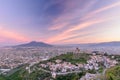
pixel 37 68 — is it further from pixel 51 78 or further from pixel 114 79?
pixel 114 79

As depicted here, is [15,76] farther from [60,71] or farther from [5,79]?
[60,71]

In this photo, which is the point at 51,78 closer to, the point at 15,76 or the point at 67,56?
the point at 15,76

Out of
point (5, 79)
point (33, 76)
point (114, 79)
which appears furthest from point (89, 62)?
point (114, 79)

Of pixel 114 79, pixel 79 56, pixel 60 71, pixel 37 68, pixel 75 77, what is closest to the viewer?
pixel 114 79

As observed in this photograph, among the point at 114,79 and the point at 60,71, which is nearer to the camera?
the point at 114,79

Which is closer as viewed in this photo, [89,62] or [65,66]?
[65,66]

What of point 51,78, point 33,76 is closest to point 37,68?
point 33,76

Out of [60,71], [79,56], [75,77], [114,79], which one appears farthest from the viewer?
[79,56]

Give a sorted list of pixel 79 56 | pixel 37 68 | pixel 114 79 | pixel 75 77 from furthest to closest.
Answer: pixel 79 56, pixel 37 68, pixel 75 77, pixel 114 79
